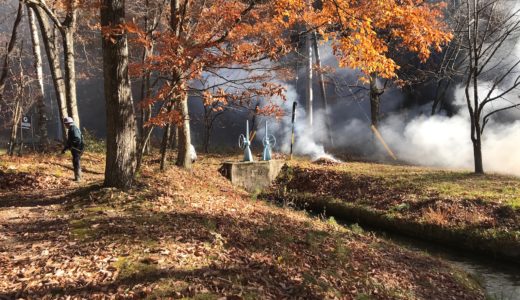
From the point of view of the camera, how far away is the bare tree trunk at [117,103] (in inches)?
318

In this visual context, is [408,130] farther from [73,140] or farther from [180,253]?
[180,253]

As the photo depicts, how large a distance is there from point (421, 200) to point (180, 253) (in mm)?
9334

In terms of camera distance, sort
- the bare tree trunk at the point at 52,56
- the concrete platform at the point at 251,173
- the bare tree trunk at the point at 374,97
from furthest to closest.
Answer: the bare tree trunk at the point at 374,97, the concrete platform at the point at 251,173, the bare tree trunk at the point at 52,56

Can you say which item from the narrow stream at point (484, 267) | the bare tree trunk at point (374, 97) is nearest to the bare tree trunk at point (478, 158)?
the narrow stream at point (484, 267)

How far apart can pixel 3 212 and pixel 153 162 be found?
805 centimetres

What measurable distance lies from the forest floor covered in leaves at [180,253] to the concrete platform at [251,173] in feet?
19.2

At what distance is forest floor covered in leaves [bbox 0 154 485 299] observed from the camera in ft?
16.3

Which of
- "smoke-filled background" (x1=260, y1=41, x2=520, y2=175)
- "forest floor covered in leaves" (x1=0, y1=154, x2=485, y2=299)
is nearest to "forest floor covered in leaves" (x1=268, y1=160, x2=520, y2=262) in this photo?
"forest floor covered in leaves" (x1=0, y1=154, x2=485, y2=299)

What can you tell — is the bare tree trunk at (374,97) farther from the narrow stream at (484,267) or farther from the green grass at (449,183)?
the narrow stream at (484,267)

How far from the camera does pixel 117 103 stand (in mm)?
8320

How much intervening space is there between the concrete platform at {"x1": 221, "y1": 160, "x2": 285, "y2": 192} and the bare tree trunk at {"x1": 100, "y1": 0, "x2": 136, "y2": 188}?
820cm

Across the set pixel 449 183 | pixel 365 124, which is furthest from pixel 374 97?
pixel 449 183

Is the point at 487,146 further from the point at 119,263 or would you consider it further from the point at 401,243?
the point at 119,263

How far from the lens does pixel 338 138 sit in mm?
29719
